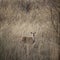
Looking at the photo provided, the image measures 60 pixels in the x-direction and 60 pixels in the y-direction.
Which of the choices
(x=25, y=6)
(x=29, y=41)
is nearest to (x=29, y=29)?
(x=29, y=41)

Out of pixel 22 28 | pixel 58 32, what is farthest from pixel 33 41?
pixel 58 32

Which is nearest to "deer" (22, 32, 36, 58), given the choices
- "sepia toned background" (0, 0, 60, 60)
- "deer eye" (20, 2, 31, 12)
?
"sepia toned background" (0, 0, 60, 60)

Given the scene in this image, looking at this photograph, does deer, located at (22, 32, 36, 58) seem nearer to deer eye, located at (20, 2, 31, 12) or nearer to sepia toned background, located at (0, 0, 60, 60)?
sepia toned background, located at (0, 0, 60, 60)

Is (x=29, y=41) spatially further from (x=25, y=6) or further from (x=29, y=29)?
(x=25, y=6)

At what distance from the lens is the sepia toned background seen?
2.51 meters

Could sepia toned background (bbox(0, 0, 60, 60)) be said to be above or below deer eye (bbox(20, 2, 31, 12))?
below

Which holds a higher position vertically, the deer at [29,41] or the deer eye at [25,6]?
the deer eye at [25,6]

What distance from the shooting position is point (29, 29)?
8.41ft

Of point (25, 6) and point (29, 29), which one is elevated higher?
point (25, 6)

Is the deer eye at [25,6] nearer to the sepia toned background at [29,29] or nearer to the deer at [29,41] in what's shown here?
the sepia toned background at [29,29]

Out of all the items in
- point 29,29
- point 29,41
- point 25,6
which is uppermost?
point 25,6

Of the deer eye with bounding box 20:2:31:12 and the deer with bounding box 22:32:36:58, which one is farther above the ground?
the deer eye with bounding box 20:2:31:12

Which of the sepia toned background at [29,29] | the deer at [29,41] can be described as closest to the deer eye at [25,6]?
the sepia toned background at [29,29]

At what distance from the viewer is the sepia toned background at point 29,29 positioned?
2.51 meters
